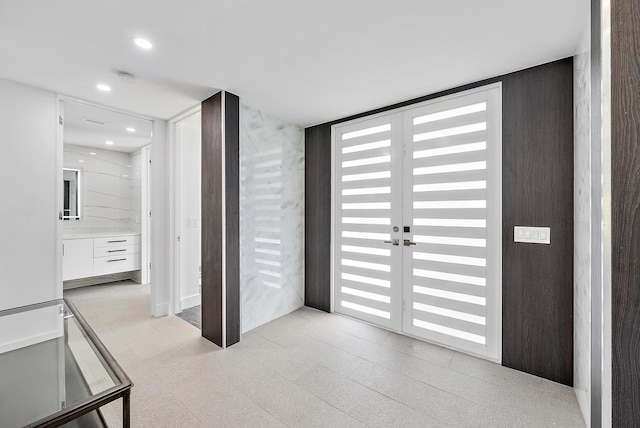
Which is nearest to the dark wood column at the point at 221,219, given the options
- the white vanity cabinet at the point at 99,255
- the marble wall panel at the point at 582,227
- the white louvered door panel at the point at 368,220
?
the white louvered door panel at the point at 368,220

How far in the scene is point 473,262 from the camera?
239cm

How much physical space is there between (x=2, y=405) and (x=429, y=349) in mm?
2842

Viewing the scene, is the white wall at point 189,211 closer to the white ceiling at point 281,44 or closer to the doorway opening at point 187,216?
the doorway opening at point 187,216

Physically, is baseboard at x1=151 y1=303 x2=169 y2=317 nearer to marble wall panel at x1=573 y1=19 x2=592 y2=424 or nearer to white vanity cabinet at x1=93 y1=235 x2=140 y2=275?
white vanity cabinet at x1=93 y1=235 x2=140 y2=275

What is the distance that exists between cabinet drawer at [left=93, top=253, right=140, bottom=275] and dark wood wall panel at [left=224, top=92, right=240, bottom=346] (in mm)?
3198

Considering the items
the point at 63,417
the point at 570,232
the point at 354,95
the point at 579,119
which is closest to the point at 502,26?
the point at 579,119

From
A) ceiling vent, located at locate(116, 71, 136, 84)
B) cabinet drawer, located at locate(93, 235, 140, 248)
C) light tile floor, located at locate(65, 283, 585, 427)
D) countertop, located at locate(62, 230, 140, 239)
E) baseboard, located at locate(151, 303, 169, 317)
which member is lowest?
light tile floor, located at locate(65, 283, 585, 427)

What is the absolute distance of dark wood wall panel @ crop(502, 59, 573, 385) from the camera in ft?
6.54

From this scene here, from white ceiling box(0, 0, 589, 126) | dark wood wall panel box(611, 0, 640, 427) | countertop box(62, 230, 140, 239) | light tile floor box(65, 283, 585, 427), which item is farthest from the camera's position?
countertop box(62, 230, 140, 239)

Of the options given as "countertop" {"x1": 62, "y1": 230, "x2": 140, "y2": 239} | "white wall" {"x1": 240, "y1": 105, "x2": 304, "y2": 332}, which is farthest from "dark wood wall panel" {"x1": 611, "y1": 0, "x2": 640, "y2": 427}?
"countertop" {"x1": 62, "y1": 230, "x2": 140, "y2": 239}

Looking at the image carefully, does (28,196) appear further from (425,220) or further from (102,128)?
(425,220)

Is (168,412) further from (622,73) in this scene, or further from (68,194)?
(68,194)

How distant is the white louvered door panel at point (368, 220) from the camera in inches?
113

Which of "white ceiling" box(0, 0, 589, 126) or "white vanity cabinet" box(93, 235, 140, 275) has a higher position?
"white ceiling" box(0, 0, 589, 126)
